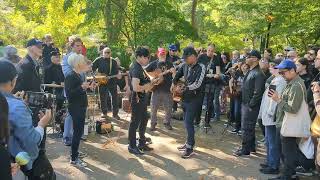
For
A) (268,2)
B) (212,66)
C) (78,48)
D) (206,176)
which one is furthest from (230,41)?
(206,176)

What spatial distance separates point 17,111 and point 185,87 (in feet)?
15.5

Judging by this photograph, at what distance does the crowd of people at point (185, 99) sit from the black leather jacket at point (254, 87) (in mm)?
18

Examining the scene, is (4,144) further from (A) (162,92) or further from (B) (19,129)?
(A) (162,92)

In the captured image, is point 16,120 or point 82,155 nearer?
point 16,120

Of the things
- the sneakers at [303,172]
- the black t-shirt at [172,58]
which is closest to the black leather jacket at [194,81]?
the sneakers at [303,172]

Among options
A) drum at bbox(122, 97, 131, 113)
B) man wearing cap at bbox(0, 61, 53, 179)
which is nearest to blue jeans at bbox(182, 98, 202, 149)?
drum at bbox(122, 97, 131, 113)

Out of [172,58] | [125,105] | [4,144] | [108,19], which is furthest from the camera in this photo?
[108,19]

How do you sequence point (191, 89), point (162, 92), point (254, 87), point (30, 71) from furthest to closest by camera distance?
1. point (162, 92)
2. point (191, 89)
3. point (254, 87)
4. point (30, 71)

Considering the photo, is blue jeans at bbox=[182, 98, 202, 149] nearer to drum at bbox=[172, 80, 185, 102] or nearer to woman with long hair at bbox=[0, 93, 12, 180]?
drum at bbox=[172, 80, 185, 102]

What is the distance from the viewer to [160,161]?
7.77 meters

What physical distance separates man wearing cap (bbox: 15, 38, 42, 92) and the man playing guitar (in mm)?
4086

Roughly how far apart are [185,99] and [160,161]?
1.28 m

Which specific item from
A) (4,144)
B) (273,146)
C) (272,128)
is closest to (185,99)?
(272,128)

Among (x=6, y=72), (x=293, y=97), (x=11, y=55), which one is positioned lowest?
(x=293, y=97)
